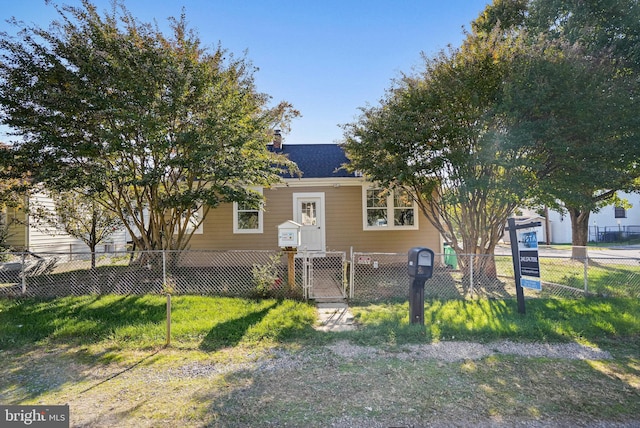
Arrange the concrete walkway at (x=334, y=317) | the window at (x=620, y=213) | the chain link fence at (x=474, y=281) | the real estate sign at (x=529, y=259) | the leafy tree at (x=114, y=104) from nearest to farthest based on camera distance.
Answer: the concrete walkway at (x=334, y=317) < the real estate sign at (x=529, y=259) < the leafy tree at (x=114, y=104) < the chain link fence at (x=474, y=281) < the window at (x=620, y=213)

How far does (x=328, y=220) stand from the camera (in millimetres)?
10734

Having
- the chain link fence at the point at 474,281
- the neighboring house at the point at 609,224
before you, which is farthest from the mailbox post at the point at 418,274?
the neighboring house at the point at 609,224

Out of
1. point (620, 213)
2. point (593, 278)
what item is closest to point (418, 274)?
point (593, 278)

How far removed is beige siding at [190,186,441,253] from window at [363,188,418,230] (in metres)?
0.19

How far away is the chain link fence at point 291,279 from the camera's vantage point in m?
6.48

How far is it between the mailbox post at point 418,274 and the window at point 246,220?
7.02m

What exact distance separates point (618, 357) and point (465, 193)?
4.27 m

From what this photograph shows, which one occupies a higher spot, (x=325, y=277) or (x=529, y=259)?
(x=529, y=259)

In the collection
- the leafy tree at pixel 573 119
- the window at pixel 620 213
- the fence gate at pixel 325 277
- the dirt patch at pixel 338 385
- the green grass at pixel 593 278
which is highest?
the leafy tree at pixel 573 119

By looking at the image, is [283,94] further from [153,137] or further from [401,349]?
[401,349]

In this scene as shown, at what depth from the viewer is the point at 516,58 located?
695 cm

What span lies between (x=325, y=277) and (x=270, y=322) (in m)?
3.97

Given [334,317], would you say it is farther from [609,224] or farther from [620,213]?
[620,213]

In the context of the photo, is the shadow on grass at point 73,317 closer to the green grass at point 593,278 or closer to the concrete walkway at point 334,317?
the concrete walkway at point 334,317
